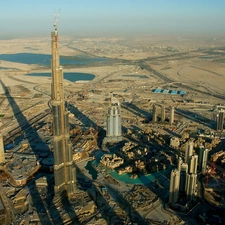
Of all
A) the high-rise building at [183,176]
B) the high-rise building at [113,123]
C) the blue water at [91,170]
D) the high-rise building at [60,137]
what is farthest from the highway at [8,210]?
the high-rise building at [113,123]

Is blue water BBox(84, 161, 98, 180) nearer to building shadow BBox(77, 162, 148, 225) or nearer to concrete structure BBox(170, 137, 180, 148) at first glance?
building shadow BBox(77, 162, 148, 225)

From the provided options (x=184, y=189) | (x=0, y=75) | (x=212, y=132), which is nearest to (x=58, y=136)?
(x=184, y=189)

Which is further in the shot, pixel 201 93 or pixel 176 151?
pixel 201 93

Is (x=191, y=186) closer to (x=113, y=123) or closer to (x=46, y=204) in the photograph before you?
(x=46, y=204)

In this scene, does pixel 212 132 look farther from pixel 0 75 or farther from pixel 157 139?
pixel 0 75

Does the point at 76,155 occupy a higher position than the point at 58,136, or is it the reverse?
the point at 58,136

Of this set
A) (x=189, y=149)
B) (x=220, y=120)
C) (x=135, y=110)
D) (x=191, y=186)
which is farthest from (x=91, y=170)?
(x=135, y=110)

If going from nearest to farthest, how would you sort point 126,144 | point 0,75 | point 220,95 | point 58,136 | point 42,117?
point 58,136 → point 126,144 → point 42,117 → point 220,95 → point 0,75
